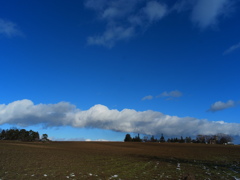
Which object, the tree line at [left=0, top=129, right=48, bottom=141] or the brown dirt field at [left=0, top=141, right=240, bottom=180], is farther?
the tree line at [left=0, top=129, right=48, bottom=141]

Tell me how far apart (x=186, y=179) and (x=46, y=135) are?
158 metres

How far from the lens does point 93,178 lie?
18031mm

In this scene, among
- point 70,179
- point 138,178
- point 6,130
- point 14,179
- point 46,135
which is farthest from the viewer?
point 6,130

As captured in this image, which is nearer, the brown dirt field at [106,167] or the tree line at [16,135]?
the brown dirt field at [106,167]

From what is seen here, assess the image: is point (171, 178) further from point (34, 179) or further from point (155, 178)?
point (34, 179)

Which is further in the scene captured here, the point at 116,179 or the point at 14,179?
the point at 116,179

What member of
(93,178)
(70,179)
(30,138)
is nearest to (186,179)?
(93,178)

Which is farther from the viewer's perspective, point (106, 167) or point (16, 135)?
point (16, 135)

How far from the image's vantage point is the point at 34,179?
16.5m

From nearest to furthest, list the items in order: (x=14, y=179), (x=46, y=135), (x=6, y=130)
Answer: (x=14, y=179) → (x=46, y=135) → (x=6, y=130)

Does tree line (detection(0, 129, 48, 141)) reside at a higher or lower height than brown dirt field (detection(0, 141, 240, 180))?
higher

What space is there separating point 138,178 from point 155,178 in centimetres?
163

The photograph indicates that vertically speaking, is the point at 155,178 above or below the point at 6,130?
below

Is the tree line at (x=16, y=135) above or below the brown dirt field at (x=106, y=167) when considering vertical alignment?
above
